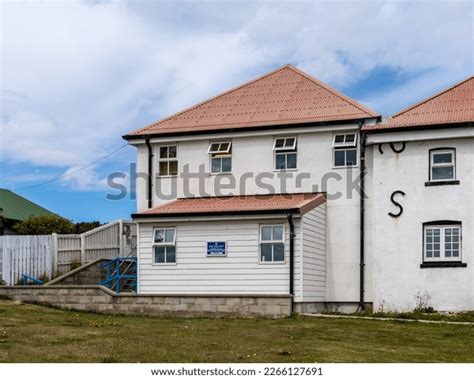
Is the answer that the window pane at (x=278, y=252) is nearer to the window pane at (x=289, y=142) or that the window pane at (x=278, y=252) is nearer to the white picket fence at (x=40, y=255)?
the window pane at (x=289, y=142)

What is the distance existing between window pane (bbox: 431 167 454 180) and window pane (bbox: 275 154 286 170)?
533 centimetres

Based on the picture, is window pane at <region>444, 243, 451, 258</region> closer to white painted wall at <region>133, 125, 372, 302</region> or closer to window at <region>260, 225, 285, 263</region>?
white painted wall at <region>133, 125, 372, 302</region>

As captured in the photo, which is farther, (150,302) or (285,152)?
(285,152)

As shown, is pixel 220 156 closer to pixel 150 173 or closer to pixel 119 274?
pixel 150 173

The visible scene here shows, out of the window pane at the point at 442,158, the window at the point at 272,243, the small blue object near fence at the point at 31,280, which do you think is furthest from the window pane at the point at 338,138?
the small blue object near fence at the point at 31,280

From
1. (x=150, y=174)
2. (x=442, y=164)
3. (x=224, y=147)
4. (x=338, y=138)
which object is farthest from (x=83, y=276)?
(x=442, y=164)

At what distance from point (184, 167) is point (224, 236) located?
4751mm

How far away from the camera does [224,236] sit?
27.8 metres

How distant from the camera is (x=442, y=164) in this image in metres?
27.5

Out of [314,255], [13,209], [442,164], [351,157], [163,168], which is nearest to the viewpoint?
[442,164]

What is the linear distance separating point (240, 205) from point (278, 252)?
2.26 m

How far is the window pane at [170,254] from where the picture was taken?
2845 cm
